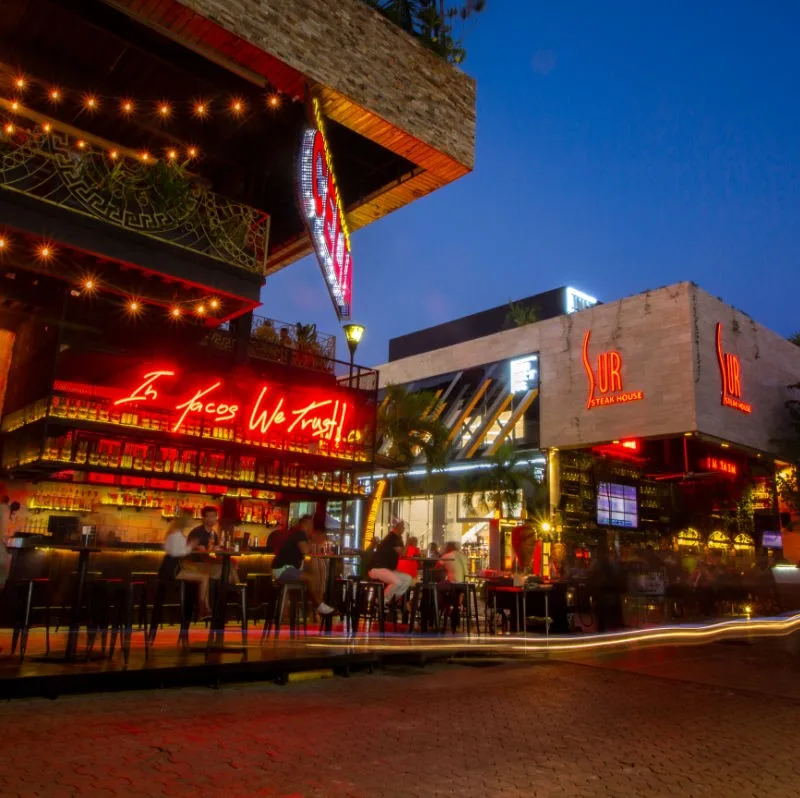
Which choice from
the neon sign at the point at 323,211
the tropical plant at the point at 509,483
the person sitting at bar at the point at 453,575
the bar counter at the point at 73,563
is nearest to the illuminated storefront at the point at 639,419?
the tropical plant at the point at 509,483

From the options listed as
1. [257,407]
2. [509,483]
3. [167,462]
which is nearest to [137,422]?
[167,462]

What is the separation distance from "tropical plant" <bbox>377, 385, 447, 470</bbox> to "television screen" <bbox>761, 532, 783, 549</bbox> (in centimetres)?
1242

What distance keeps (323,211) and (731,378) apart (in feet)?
45.6

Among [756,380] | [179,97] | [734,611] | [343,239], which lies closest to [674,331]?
[756,380]

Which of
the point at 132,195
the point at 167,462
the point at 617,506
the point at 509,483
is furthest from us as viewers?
the point at 617,506

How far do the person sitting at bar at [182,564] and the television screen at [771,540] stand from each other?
21704 millimetres

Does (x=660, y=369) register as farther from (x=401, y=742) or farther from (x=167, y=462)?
(x=401, y=742)

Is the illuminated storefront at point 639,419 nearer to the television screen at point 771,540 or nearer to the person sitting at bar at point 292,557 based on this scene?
the television screen at point 771,540

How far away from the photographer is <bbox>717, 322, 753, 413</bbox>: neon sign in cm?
1962

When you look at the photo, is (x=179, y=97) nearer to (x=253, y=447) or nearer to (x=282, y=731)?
(x=253, y=447)

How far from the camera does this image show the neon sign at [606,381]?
19578 mm

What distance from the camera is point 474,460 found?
24062mm

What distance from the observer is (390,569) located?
11.0 meters

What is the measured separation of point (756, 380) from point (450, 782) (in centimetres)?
Answer: 2096
